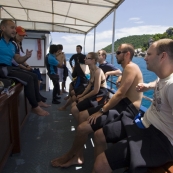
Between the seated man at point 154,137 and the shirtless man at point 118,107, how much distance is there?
0.44 m

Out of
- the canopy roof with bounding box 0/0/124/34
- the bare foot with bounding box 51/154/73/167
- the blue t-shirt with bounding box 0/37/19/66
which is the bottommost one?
the bare foot with bounding box 51/154/73/167

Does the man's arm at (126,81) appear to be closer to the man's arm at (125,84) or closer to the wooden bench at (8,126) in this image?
the man's arm at (125,84)

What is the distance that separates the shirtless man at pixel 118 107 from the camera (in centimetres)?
196

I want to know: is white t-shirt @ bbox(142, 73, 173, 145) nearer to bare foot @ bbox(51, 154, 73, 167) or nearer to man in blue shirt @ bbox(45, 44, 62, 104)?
bare foot @ bbox(51, 154, 73, 167)

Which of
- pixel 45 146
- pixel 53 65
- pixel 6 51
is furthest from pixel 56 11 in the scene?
pixel 45 146

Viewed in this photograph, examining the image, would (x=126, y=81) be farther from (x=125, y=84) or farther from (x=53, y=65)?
(x=53, y=65)

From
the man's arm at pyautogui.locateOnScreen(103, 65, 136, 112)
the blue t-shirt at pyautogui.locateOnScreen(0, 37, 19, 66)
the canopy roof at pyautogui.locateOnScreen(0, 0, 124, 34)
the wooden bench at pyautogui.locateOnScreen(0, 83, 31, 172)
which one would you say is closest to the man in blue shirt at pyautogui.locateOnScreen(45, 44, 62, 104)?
the canopy roof at pyautogui.locateOnScreen(0, 0, 124, 34)

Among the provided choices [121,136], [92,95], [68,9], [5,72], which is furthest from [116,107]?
[68,9]

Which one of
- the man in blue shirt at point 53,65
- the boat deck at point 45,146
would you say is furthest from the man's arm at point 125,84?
the man in blue shirt at point 53,65

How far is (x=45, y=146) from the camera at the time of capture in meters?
2.51

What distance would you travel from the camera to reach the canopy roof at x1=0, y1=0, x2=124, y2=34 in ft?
13.6

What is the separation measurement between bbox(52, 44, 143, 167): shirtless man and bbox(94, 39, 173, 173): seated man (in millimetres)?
439

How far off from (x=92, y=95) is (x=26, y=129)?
125 centimetres

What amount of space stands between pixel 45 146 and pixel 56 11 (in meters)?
4.21
